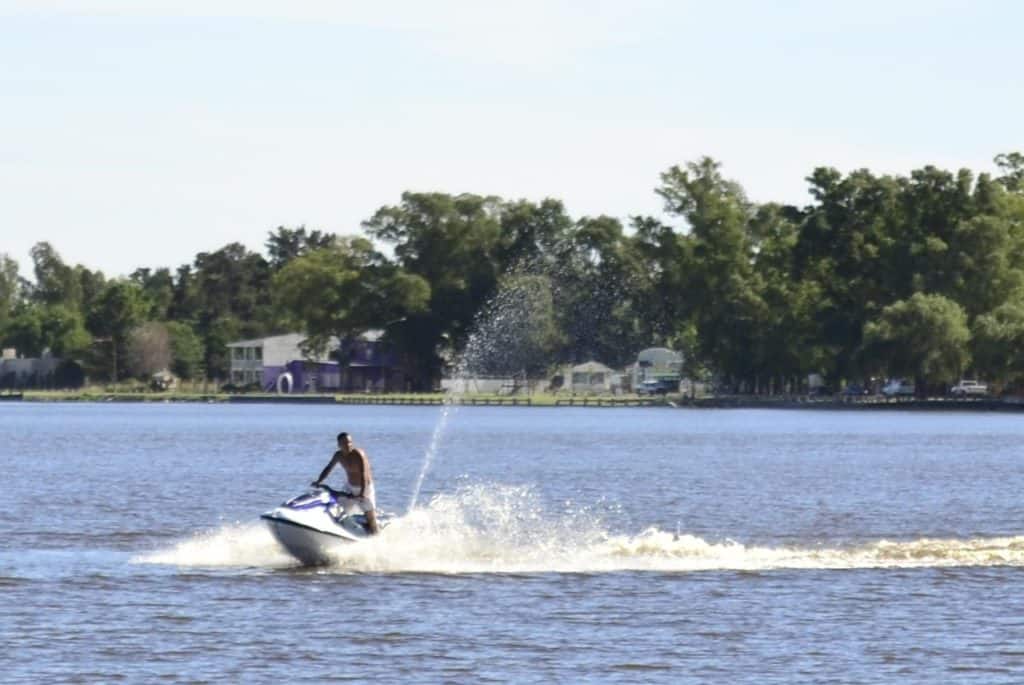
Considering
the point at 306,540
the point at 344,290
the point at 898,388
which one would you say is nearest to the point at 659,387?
the point at 898,388

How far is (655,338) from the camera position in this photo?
194750mm

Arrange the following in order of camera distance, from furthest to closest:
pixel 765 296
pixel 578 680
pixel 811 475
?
pixel 765 296
pixel 811 475
pixel 578 680

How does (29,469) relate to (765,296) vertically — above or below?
below

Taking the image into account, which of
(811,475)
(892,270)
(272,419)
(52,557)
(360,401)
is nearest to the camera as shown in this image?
(52,557)

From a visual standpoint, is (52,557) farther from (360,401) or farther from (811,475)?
(360,401)

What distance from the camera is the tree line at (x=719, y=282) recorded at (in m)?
152

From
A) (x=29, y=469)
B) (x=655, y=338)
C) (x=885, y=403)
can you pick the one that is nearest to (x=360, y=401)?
(x=655, y=338)

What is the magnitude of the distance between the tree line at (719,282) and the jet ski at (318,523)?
11351 cm

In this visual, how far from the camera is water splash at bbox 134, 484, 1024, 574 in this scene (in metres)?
36.0

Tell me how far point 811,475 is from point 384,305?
12202cm

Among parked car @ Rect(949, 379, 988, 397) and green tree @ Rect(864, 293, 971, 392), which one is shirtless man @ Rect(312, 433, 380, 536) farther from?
parked car @ Rect(949, 379, 988, 397)

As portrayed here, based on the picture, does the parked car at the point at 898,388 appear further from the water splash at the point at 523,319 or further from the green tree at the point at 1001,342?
the water splash at the point at 523,319

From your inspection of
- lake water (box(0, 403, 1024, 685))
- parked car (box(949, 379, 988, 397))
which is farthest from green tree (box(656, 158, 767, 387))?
lake water (box(0, 403, 1024, 685))

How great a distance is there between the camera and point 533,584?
1347 inches
